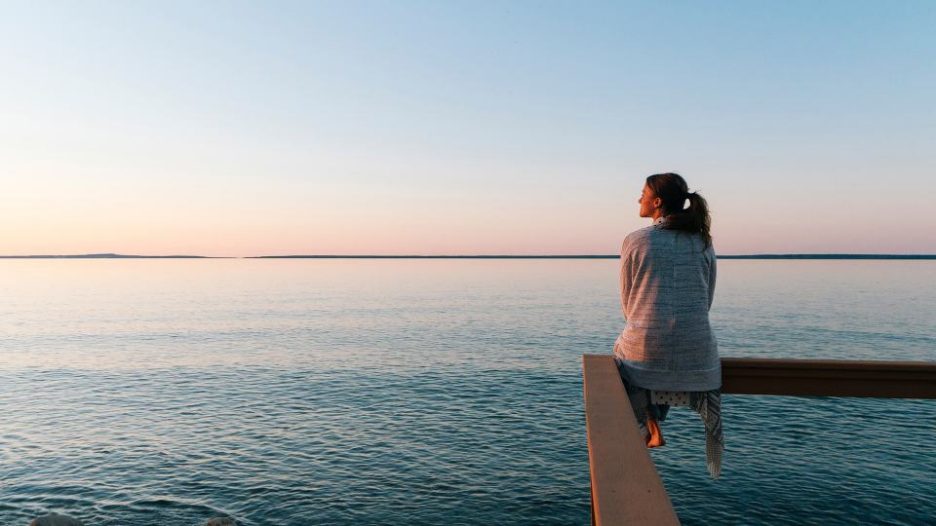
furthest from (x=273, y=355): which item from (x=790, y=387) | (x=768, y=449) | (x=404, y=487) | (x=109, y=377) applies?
(x=790, y=387)

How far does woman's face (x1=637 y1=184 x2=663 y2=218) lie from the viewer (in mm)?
4140

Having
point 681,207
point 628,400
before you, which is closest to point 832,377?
point 681,207

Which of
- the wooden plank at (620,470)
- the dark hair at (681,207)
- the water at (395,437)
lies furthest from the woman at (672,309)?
the water at (395,437)

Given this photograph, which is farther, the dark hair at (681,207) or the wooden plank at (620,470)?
the dark hair at (681,207)

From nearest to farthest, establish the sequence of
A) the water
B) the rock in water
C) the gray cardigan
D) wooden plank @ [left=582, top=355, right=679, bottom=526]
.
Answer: wooden plank @ [left=582, top=355, right=679, bottom=526], the gray cardigan, the rock in water, the water

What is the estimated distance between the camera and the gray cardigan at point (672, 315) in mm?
3963

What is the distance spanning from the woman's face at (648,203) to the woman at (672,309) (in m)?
0.01

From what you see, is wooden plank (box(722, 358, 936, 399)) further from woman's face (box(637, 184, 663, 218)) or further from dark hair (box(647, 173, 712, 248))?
woman's face (box(637, 184, 663, 218))

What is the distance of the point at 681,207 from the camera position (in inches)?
161

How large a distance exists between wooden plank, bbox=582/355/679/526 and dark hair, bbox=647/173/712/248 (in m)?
1.24

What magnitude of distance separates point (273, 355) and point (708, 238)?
129ft

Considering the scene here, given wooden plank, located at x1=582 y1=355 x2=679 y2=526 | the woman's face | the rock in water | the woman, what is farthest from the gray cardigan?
the rock in water

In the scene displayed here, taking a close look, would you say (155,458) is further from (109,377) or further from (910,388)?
(910,388)

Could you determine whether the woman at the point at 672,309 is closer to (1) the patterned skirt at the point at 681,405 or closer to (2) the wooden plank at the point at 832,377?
(1) the patterned skirt at the point at 681,405
